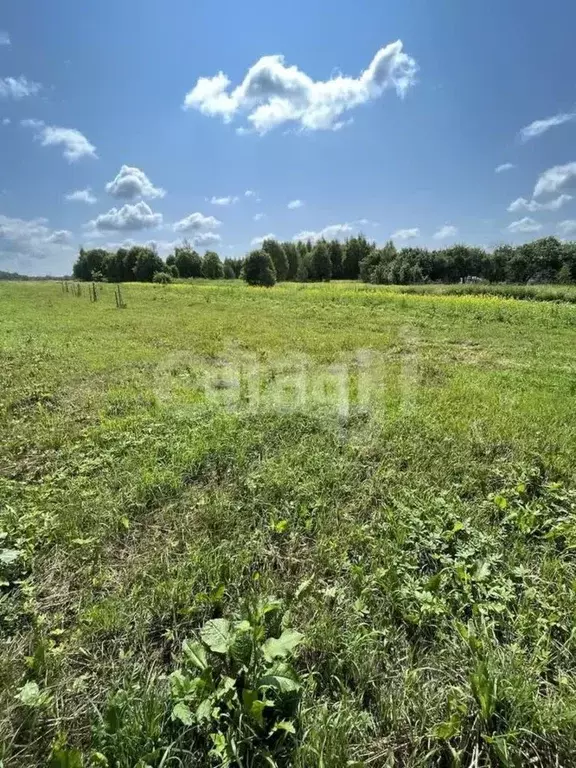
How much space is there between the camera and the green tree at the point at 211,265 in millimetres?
65938

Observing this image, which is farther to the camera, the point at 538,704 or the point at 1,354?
the point at 1,354

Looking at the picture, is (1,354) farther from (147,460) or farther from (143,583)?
(143,583)

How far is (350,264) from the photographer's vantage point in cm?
6366

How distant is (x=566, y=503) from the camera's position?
298 cm

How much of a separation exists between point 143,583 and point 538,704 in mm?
1957

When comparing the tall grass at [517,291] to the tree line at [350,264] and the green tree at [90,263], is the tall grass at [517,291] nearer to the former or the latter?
the tree line at [350,264]

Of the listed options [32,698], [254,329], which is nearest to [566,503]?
[32,698]

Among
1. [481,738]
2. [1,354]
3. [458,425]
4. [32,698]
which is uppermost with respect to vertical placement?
[1,354]

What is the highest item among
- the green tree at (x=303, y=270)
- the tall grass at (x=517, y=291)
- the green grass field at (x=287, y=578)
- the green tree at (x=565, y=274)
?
the green tree at (x=303, y=270)

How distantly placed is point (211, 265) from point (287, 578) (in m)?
68.5

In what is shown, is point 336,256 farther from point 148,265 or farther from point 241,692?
point 241,692

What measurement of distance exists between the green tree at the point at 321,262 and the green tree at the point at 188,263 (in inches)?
791

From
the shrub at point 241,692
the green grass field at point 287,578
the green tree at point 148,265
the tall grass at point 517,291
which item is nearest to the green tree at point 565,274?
the tall grass at point 517,291

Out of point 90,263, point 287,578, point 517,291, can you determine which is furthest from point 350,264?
point 287,578
